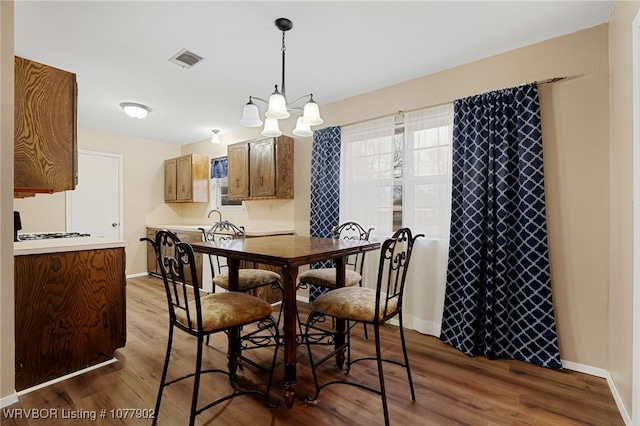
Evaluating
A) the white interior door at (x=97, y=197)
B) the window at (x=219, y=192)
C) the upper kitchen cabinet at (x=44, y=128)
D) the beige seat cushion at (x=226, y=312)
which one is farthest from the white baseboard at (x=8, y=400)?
the window at (x=219, y=192)

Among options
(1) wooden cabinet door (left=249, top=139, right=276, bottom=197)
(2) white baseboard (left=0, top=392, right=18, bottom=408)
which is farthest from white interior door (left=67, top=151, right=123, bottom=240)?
(2) white baseboard (left=0, top=392, right=18, bottom=408)

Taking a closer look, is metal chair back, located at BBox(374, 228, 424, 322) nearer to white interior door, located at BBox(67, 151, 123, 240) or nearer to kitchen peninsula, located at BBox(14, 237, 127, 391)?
kitchen peninsula, located at BBox(14, 237, 127, 391)

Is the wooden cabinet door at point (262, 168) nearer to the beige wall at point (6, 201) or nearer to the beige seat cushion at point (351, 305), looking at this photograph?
the beige seat cushion at point (351, 305)

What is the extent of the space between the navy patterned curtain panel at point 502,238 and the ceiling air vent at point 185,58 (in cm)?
238

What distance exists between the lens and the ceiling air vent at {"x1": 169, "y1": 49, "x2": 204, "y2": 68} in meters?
2.51

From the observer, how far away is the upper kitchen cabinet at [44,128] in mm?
1853

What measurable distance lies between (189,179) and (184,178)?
17 centimetres

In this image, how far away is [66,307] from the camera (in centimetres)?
201

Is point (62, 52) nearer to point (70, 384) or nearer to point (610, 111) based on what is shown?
point (70, 384)

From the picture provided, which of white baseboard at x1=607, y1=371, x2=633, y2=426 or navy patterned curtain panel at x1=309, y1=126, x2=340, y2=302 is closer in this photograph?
white baseboard at x1=607, y1=371, x2=633, y2=426

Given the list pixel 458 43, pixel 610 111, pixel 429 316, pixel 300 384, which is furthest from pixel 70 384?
pixel 610 111

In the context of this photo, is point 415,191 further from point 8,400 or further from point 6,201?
point 8,400

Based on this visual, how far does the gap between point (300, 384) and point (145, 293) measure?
10.3ft

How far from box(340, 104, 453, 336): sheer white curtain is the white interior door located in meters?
4.15
